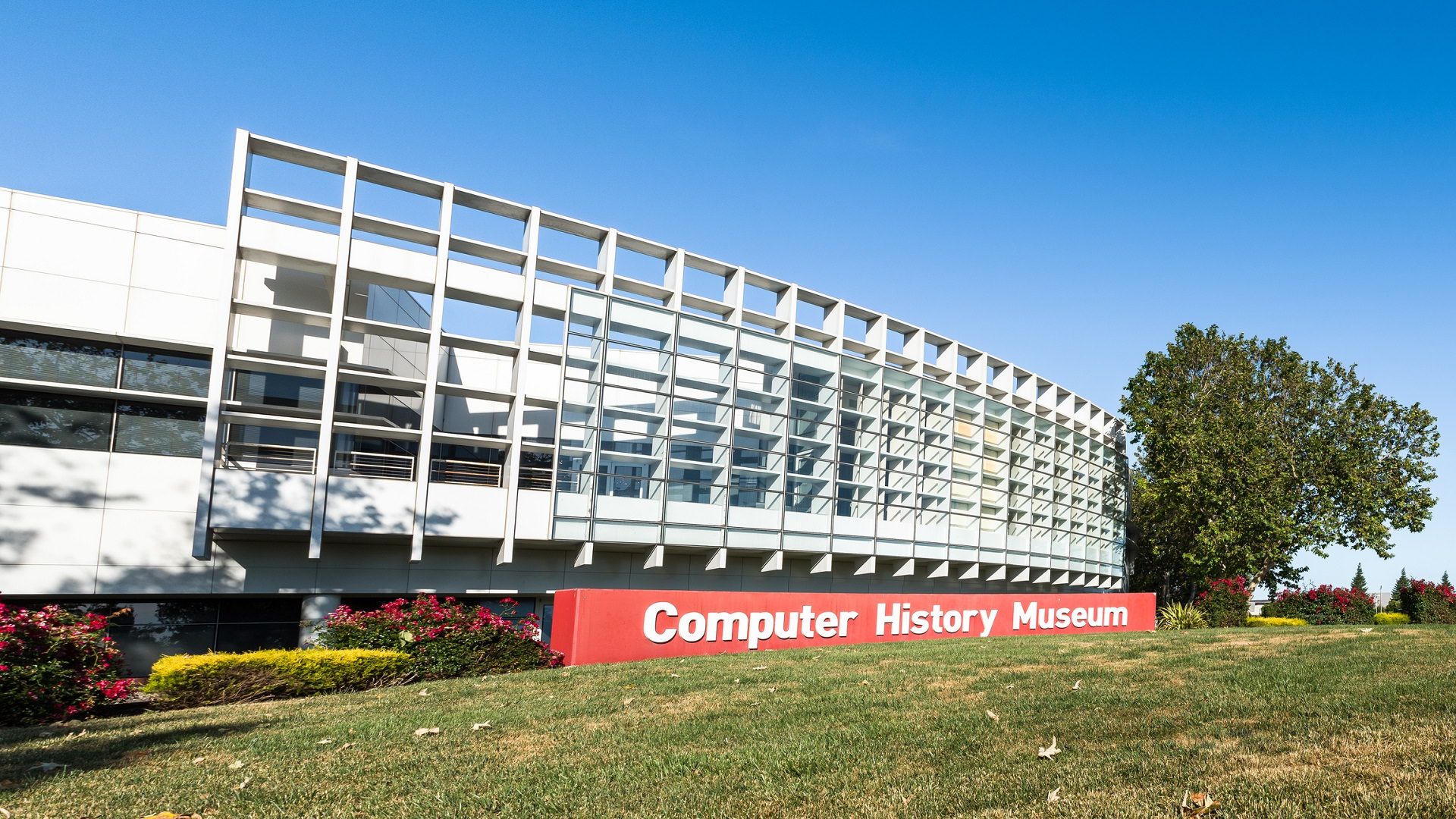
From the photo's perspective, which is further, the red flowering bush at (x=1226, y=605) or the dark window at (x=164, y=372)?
the red flowering bush at (x=1226, y=605)

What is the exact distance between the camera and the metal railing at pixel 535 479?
27438 millimetres

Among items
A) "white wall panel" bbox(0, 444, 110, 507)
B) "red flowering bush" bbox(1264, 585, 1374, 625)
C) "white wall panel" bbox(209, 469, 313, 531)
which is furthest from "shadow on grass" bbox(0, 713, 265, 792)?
"red flowering bush" bbox(1264, 585, 1374, 625)

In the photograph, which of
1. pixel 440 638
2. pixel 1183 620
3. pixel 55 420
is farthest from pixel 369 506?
pixel 1183 620

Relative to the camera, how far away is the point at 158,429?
75.3 ft

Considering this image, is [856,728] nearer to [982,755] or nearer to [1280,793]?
[982,755]

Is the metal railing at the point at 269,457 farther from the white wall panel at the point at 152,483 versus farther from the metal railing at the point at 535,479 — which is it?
the metal railing at the point at 535,479

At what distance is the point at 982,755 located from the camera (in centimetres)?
709

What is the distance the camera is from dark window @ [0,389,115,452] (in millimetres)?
21656

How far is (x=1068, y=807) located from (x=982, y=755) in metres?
1.58

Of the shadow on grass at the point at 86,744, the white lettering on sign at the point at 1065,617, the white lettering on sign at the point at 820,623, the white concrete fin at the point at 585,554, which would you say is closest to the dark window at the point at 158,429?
the white concrete fin at the point at 585,554

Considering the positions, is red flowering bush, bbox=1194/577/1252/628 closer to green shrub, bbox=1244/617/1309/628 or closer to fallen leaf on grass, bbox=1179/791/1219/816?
green shrub, bbox=1244/617/1309/628

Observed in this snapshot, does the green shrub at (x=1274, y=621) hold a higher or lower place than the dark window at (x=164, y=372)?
lower

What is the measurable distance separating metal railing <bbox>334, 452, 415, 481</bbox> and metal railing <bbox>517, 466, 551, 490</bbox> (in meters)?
3.03

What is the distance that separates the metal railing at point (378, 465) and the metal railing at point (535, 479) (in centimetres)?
303
